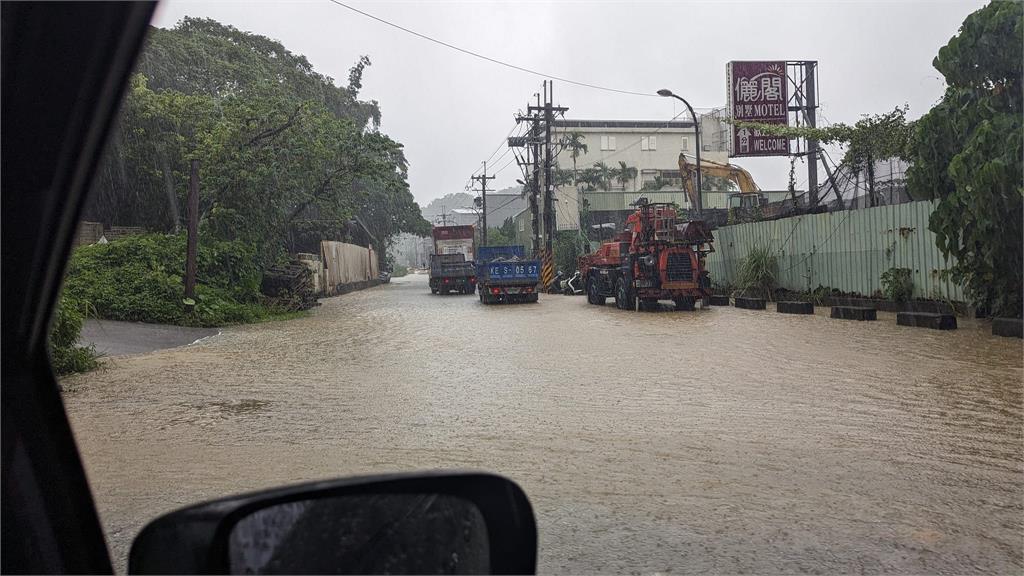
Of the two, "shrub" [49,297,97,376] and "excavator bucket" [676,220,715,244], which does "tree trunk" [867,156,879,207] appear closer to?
"excavator bucket" [676,220,715,244]

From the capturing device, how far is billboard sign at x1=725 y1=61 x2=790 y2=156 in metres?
30.6

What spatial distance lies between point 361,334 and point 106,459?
387 inches

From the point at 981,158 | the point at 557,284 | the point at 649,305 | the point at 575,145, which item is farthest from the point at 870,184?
the point at 575,145

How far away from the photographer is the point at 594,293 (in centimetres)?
2447

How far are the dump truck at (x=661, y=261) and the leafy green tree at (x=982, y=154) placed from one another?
22.5ft

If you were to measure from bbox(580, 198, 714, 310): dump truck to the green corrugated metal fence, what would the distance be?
2995 millimetres

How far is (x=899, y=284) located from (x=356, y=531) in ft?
60.1

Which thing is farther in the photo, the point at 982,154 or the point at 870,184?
the point at 870,184

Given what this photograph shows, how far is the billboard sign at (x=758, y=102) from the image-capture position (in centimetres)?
3056

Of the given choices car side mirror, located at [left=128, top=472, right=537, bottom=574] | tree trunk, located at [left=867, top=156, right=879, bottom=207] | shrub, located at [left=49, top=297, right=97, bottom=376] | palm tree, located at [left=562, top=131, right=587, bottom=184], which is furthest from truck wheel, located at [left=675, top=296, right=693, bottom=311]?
palm tree, located at [left=562, top=131, right=587, bottom=184]

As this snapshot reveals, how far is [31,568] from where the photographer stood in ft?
4.21

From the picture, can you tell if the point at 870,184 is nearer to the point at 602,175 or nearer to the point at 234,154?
the point at 234,154

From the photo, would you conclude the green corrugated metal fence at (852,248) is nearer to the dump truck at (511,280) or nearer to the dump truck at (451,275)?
the dump truck at (511,280)

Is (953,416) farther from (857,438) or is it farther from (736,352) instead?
(736,352)
